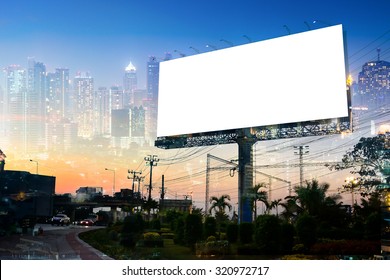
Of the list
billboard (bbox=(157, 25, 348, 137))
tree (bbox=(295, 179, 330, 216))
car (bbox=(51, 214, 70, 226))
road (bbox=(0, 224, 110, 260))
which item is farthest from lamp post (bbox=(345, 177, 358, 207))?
car (bbox=(51, 214, 70, 226))

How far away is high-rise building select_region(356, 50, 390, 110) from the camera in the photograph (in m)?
19.3

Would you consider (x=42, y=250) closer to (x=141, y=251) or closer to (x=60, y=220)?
(x=141, y=251)

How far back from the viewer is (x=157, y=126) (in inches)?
968

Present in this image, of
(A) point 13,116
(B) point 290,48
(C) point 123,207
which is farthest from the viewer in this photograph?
(C) point 123,207

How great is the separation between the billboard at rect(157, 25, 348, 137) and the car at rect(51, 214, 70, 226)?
10642mm

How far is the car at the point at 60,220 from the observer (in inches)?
1267

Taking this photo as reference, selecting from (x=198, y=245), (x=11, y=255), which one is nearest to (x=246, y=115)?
(x=198, y=245)

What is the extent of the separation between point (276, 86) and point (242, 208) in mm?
6999

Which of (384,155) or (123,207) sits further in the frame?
(123,207)

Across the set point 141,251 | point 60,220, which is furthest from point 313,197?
point 60,220

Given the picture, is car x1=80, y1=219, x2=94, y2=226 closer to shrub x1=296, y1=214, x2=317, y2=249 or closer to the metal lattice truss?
the metal lattice truss

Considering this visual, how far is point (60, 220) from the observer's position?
32594 millimetres

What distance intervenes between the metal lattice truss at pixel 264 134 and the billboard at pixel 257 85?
119cm
